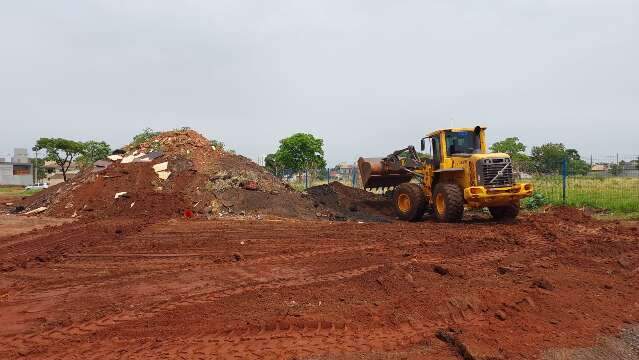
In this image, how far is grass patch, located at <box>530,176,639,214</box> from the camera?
1533cm

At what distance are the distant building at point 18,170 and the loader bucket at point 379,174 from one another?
196ft

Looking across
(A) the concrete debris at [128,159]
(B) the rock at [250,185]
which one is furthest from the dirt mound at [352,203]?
(A) the concrete debris at [128,159]

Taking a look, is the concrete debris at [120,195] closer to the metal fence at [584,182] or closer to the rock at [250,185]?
the rock at [250,185]

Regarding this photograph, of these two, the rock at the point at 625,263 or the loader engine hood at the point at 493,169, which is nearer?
the rock at the point at 625,263

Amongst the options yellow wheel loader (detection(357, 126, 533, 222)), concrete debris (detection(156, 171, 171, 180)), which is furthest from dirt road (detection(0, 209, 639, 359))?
concrete debris (detection(156, 171, 171, 180))

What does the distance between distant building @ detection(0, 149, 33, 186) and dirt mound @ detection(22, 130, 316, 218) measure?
5141 centimetres

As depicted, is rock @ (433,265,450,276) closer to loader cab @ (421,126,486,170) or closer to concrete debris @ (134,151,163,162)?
loader cab @ (421,126,486,170)

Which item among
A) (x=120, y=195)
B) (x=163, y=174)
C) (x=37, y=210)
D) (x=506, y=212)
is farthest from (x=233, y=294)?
(x=37, y=210)

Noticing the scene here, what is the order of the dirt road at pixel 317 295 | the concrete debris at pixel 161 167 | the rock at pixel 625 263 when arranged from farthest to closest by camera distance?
the concrete debris at pixel 161 167 < the rock at pixel 625 263 < the dirt road at pixel 317 295

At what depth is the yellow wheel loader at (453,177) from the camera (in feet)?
38.9

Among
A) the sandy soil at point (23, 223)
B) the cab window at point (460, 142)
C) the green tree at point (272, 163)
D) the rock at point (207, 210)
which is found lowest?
the sandy soil at point (23, 223)

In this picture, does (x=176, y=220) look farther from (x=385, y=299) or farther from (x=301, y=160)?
(x=301, y=160)

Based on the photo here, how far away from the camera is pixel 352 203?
55.4 feet

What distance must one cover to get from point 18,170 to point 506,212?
70023 mm
